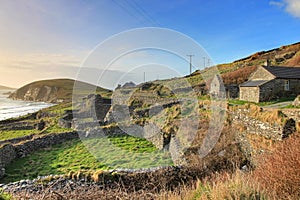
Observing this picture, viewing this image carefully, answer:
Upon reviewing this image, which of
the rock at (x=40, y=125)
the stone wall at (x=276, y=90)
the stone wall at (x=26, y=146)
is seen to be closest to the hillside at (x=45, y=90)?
the rock at (x=40, y=125)

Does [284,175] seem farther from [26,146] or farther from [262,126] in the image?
[26,146]

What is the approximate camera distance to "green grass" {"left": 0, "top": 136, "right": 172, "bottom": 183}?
11492mm

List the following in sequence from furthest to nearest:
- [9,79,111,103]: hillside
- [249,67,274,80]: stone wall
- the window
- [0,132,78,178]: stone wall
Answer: [9,79,111,103]: hillside
[249,67,274,80]: stone wall
the window
[0,132,78,178]: stone wall

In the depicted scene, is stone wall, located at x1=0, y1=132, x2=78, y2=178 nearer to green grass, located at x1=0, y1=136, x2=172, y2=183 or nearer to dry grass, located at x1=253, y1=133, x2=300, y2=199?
green grass, located at x1=0, y1=136, x2=172, y2=183

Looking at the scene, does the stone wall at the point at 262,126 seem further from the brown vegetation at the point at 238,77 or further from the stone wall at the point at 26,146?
the brown vegetation at the point at 238,77

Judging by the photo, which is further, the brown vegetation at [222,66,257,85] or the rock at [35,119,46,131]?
the brown vegetation at [222,66,257,85]

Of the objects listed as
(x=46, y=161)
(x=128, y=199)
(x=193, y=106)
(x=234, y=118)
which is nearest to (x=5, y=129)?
(x=46, y=161)

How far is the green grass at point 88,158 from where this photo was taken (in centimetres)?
1149

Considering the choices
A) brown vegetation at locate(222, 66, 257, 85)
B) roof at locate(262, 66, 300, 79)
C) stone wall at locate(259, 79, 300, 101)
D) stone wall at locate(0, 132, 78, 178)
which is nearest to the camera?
stone wall at locate(0, 132, 78, 178)

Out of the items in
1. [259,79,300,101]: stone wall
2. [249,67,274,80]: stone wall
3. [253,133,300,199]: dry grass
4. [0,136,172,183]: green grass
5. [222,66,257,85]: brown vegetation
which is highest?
[222,66,257,85]: brown vegetation

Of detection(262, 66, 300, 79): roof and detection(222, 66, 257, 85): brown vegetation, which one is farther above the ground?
detection(222, 66, 257, 85): brown vegetation

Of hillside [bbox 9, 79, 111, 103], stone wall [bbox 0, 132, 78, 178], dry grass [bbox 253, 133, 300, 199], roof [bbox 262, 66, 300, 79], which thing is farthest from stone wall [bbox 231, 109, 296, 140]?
hillside [bbox 9, 79, 111, 103]

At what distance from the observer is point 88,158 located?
13.3m

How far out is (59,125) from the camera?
2539 centimetres
